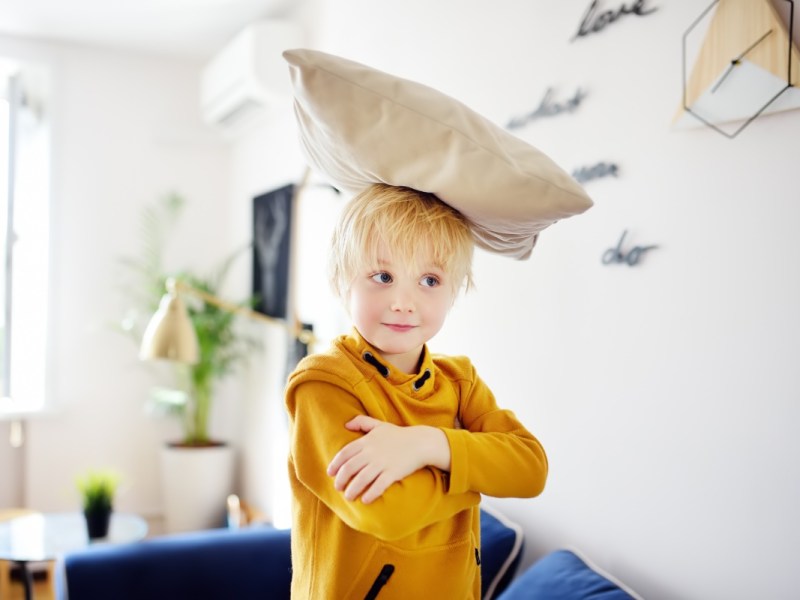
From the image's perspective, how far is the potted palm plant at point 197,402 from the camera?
143 inches

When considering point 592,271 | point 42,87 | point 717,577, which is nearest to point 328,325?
point 592,271

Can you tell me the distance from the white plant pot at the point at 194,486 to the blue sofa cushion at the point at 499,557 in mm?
2200

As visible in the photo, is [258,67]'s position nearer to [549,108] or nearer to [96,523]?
[549,108]

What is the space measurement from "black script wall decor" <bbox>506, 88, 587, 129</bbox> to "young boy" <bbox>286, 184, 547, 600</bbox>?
34.3 inches

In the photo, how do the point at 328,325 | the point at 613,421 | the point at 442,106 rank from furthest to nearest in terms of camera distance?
the point at 328,325, the point at 613,421, the point at 442,106

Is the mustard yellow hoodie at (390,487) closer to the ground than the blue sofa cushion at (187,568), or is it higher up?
higher up

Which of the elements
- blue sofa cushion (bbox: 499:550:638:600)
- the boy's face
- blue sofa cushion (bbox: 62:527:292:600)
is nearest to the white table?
blue sofa cushion (bbox: 62:527:292:600)

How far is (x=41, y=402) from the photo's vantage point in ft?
12.8

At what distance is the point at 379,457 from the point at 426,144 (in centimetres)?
37

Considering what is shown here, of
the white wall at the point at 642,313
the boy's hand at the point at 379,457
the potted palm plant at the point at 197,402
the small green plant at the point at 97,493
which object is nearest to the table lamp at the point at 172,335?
the small green plant at the point at 97,493

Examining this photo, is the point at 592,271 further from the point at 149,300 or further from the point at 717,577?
the point at 149,300

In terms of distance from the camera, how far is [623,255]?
161 centimetres

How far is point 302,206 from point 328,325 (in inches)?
24.1

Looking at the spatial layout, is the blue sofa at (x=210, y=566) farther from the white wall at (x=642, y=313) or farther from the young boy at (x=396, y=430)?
the young boy at (x=396, y=430)
